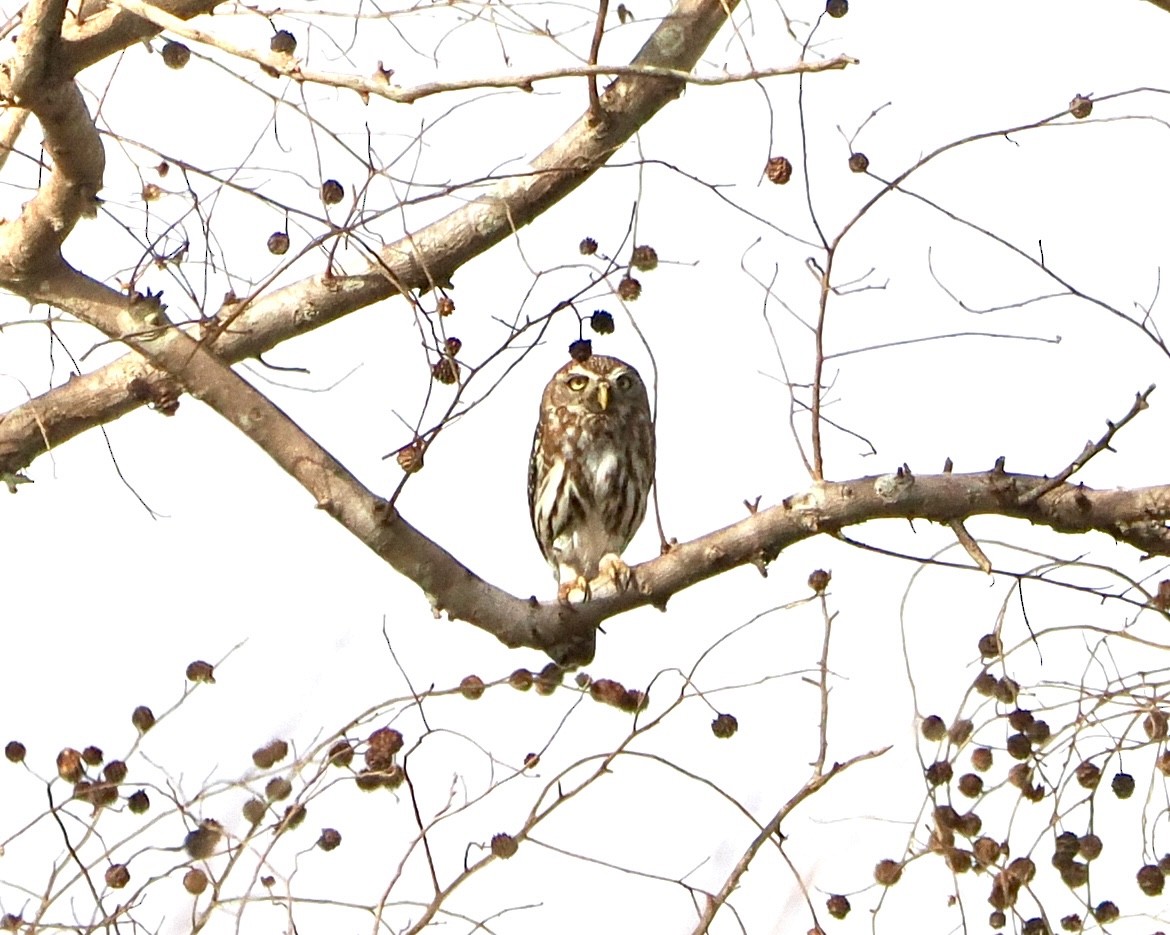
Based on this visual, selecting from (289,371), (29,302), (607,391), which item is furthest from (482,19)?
(607,391)

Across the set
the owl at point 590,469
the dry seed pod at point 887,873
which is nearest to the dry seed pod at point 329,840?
the dry seed pod at point 887,873

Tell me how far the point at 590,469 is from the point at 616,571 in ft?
6.05

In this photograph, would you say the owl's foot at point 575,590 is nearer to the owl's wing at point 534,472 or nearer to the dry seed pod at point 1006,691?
the owl's wing at point 534,472

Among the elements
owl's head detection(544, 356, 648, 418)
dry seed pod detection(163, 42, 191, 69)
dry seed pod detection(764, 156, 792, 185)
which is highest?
owl's head detection(544, 356, 648, 418)

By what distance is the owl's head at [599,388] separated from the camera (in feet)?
26.6

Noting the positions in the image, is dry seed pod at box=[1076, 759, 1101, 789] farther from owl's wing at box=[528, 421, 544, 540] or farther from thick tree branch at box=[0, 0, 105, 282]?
owl's wing at box=[528, 421, 544, 540]

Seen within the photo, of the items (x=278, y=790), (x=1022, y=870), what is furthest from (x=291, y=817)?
(x=1022, y=870)

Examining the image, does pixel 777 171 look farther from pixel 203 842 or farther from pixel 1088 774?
pixel 203 842

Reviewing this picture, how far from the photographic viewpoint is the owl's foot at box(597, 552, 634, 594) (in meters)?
5.14

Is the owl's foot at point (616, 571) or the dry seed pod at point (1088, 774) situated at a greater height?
the owl's foot at point (616, 571)

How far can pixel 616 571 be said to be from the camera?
6141 millimetres

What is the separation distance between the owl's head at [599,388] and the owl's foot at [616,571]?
0.65 m

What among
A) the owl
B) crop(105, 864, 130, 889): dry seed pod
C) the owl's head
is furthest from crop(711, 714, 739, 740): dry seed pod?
the owl's head

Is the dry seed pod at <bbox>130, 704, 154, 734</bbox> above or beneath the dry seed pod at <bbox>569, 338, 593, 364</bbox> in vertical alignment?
beneath
